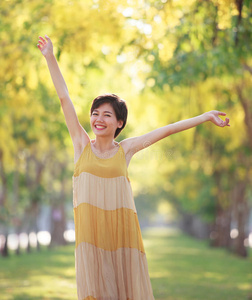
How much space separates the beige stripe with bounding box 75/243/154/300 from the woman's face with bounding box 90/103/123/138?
2.73 ft

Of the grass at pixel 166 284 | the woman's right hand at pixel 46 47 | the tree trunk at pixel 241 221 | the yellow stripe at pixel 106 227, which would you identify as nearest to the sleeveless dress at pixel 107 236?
the yellow stripe at pixel 106 227

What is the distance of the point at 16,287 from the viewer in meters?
13.2

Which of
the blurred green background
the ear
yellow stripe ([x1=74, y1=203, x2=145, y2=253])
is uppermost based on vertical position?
the blurred green background

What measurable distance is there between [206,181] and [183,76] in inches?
914

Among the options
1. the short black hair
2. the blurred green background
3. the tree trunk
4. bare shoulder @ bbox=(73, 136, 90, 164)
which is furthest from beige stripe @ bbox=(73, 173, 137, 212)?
the tree trunk

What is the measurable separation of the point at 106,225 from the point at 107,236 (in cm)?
8

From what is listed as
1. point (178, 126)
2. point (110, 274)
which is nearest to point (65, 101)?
point (178, 126)

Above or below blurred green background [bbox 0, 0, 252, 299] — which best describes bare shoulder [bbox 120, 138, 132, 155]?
below

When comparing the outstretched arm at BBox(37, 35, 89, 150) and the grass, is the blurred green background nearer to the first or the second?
the grass

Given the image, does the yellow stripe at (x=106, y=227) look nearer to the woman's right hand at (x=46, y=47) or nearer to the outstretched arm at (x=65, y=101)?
the outstretched arm at (x=65, y=101)

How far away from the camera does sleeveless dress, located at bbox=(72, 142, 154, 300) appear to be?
4438 millimetres

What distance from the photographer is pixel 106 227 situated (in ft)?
14.8

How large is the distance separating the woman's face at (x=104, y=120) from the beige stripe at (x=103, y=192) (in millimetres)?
352

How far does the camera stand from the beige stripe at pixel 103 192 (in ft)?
14.8
